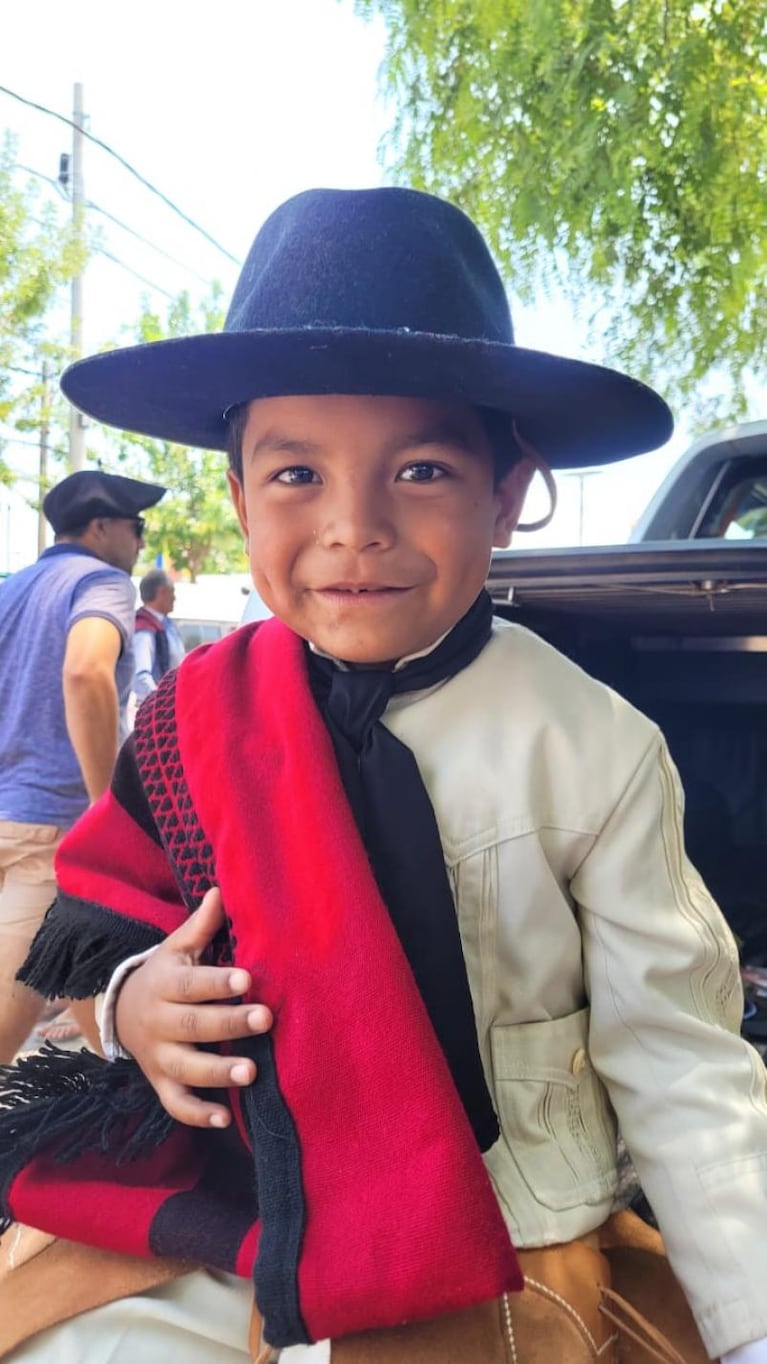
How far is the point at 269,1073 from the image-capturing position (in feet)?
3.36

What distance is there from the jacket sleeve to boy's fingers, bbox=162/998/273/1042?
0.39 meters

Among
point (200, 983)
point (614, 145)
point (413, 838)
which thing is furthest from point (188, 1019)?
point (614, 145)

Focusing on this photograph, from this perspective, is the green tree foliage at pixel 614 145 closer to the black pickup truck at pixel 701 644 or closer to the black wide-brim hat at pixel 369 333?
the black pickup truck at pixel 701 644

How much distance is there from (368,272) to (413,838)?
0.62 meters

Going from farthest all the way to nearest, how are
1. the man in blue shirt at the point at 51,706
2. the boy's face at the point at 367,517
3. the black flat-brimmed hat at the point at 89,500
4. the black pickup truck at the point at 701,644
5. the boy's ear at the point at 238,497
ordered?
the black flat-brimmed hat at the point at 89,500 → the man in blue shirt at the point at 51,706 → the black pickup truck at the point at 701,644 → the boy's ear at the point at 238,497 → the boy's face at the point at 367,517

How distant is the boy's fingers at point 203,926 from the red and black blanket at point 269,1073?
17 mm

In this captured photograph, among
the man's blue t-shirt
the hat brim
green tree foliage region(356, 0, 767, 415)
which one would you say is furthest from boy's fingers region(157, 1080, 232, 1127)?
green tree foliage region(356, 0, 767, 415)

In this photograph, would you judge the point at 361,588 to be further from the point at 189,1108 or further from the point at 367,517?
the point at 189,1108

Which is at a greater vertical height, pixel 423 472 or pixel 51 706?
pixel 423 472

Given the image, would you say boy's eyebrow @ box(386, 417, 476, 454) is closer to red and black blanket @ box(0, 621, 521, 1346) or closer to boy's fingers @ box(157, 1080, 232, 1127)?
red and black blanket @ box(0, 621, 521, 1346)

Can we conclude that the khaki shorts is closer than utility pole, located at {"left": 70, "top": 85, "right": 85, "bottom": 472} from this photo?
Yes

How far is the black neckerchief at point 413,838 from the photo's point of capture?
1125 mm

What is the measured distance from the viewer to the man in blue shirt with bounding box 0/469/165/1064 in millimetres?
3311

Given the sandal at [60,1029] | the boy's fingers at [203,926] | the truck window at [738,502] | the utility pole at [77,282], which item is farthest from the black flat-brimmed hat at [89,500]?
the utility pole at [77,282]
